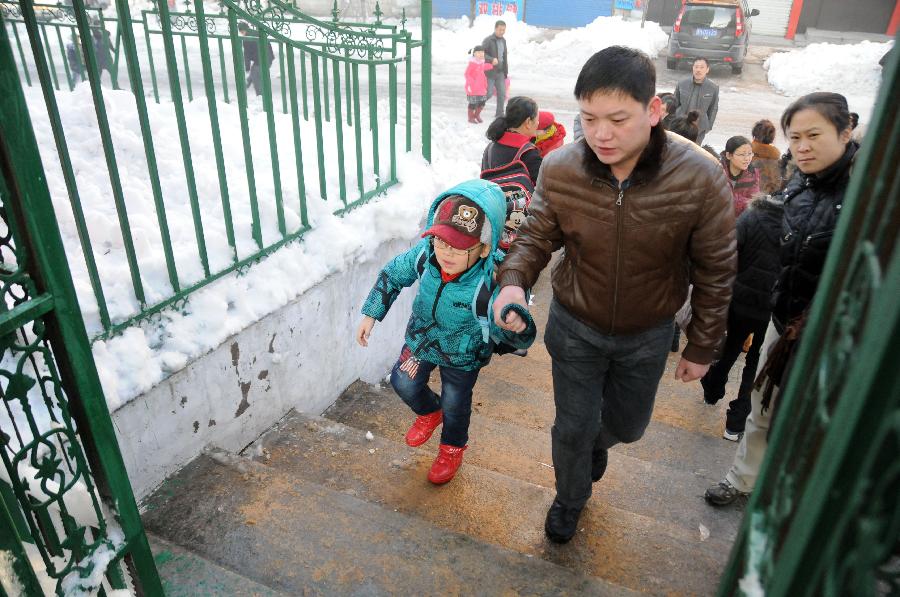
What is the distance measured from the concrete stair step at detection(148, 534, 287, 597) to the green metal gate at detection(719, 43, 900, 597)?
1621mm

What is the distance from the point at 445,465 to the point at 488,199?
129 cm

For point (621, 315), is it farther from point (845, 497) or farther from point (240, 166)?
point (240, 166)

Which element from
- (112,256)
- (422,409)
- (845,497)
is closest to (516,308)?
(422,409)

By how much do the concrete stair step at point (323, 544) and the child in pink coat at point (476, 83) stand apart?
9.31 m

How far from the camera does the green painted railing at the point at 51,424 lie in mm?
1439

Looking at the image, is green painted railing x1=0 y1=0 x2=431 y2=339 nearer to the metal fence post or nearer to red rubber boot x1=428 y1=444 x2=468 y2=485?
the metal fence post

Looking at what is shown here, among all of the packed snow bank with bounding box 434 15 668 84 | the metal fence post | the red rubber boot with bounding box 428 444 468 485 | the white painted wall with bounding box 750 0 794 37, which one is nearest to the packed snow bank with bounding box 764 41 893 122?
the packed snow bank with bounding box 434 15 668 84

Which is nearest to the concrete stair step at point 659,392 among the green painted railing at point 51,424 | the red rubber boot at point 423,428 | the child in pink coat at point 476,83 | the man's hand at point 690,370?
the red rubber boot at point 423,428

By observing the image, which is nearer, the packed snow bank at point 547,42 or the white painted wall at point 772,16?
the packed snow bank at point 547,42

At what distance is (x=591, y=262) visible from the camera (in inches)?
93.0

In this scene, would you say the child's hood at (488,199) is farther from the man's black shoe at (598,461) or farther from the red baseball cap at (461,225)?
the man's black shoe at (598,461)

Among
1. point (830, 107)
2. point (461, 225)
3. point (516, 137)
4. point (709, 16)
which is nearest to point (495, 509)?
point (461, 225)

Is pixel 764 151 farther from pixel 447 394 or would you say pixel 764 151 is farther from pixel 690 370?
pixel 447 394

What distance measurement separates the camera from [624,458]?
3637mm
